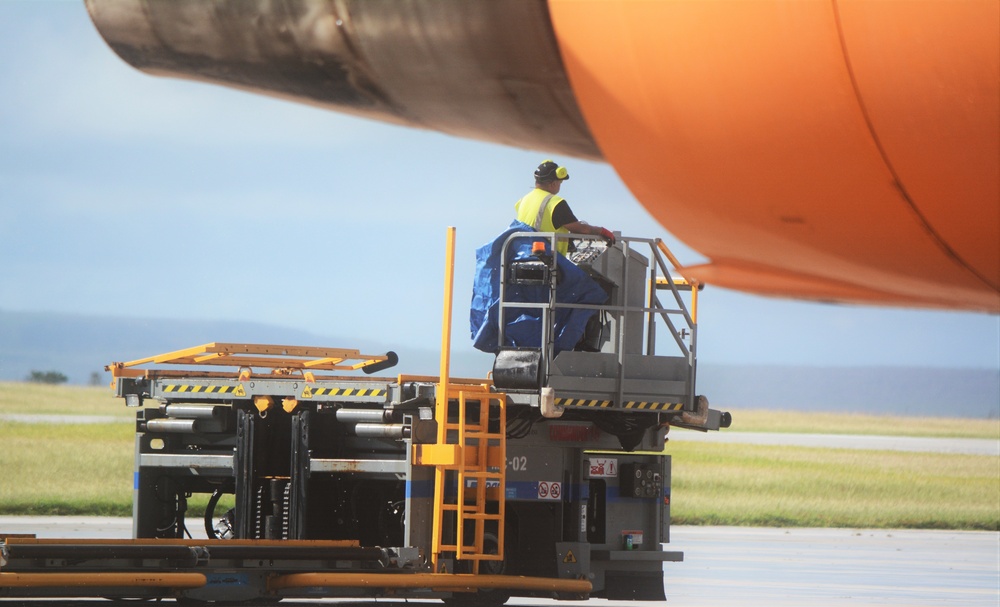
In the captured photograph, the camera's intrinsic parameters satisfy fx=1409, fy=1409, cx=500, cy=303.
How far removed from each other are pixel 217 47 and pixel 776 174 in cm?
233

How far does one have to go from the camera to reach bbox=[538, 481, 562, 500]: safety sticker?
9.53 m

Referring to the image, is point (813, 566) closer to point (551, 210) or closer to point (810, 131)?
point (551, 210)

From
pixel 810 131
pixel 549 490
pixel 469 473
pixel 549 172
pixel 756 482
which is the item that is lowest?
pixel 756 482

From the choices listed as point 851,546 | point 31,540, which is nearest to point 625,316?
point 31,540

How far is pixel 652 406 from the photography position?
920 centimetres

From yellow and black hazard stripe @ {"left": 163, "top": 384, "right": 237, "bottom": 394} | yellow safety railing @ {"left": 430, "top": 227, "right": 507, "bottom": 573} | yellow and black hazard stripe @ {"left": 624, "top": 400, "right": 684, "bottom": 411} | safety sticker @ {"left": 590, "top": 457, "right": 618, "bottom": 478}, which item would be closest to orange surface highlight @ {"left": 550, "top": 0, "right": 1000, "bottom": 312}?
yellow safety railing @ {"left": 430, "top": 227, "right": 507, "bottom": 573}

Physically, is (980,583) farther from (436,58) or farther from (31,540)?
(436,58)

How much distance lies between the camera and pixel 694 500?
2853cm

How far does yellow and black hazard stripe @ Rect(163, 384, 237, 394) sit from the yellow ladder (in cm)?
200

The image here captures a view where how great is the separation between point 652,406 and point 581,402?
554mm

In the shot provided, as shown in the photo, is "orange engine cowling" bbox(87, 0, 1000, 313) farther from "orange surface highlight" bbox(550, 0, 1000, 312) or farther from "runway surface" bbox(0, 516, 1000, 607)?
"runway surface" bbox(0, 516, 1000, 607)

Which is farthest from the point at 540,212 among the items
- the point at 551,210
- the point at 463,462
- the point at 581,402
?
the point at 463,462

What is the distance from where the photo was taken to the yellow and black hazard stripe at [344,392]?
9.48 metres

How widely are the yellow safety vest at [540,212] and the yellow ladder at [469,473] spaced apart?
113cm
